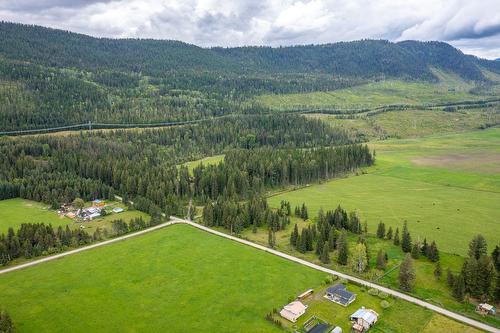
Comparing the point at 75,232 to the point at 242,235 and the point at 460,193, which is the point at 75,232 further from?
the point at 460,193

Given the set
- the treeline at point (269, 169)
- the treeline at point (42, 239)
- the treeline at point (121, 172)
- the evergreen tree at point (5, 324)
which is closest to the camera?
the evergreen tree at point (5, 324)

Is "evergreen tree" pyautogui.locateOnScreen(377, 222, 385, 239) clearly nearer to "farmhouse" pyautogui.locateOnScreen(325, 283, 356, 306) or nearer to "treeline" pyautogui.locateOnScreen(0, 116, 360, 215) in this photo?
"farmhouse" pyautogui.locateOnScreen(325, 283, 356, 306)

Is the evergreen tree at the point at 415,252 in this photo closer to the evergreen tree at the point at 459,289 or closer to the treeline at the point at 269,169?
the evergreen tree at the point at 459,289

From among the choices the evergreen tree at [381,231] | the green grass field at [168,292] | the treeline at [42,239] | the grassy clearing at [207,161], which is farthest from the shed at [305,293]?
the grassy clearing at [207,161]

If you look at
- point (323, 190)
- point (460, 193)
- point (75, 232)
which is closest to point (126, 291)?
point (75, 232)

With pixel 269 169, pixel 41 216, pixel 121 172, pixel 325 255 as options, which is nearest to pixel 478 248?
pixel 325 255

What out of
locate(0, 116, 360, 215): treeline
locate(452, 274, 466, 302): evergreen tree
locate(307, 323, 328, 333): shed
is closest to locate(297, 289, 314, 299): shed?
locate(307, 323, 328, 333): shed

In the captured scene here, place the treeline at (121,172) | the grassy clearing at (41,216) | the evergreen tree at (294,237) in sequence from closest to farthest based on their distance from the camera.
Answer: the evergreen tree at (294,237) → the grassy clearing at (41,216) → the treeline at (121,172)
